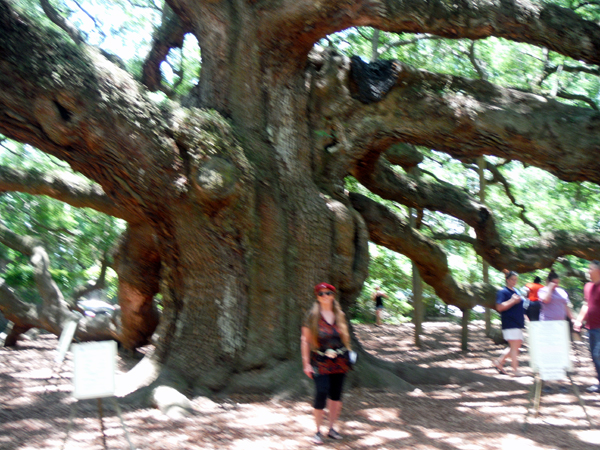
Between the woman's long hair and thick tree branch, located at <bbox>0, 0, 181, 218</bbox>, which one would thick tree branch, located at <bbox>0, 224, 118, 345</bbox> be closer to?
thick tree branch, located at <bbox>0, 0, 181, 218</bbox>

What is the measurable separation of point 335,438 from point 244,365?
1.81 meters

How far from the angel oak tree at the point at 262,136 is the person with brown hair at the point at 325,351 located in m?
1.51

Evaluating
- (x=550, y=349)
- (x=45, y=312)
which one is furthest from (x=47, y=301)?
(x=550, y=349)

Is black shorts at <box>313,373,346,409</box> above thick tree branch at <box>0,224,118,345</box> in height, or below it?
below

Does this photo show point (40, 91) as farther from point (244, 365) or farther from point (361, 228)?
point (361, 228)

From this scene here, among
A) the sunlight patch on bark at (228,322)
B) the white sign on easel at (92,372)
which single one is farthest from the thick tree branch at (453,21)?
the white sign on easel at (92,372)

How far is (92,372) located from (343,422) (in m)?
2.52

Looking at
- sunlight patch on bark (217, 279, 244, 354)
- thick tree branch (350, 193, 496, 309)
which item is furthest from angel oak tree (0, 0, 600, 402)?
thick tree branch (350, 193, 496, 309)

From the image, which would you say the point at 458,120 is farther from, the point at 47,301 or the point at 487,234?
the point at 47,301

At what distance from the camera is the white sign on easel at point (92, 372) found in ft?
15.9

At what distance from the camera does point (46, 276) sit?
12.3 metres

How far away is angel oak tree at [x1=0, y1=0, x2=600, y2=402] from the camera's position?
596 cm

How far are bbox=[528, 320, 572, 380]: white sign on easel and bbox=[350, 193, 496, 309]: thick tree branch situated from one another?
370 cm

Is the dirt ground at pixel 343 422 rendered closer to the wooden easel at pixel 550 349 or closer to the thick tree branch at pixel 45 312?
the wooden easel at pixel 550 349
